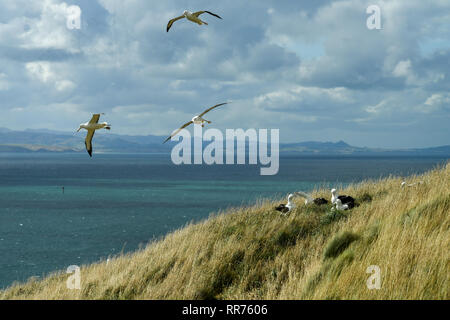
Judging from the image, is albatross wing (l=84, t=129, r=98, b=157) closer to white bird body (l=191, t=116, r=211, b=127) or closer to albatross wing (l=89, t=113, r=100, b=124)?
albatross wing (l=89, t=113, r=100, b=124)

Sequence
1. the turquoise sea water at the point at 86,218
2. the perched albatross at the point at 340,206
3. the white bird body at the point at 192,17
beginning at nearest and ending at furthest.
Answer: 1. the white bird body at the point at 192,17
2. the perched albatross at the point at 340,206
3. the turquoise sea water at the point at 86,218

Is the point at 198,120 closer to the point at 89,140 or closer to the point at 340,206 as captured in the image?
the point at 89,140

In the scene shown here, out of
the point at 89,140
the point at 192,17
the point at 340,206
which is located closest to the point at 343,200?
the point at 340,206

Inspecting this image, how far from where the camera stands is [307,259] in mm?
9156

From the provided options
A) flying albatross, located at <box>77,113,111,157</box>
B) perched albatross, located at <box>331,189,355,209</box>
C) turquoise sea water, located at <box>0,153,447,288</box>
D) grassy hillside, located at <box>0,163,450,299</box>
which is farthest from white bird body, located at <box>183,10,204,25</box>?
turquoise sea water, located at <box>0,153,447,288</box>

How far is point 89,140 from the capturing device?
7172mm

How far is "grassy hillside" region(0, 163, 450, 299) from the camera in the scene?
697cm

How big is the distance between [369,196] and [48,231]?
47.0 metres

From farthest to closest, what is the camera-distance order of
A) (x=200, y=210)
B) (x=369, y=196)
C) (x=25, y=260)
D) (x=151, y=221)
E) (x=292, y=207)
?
(x=200, y=210), (x=151, y=221), (x=25, y=260), (x=369, y=196), (x=292, y=207)

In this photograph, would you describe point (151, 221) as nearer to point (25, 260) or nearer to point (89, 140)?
point (25, 260)

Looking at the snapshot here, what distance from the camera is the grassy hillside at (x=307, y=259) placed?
6969 mm

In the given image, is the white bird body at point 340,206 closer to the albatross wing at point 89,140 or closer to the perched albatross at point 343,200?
the perched albatross at point 343,200

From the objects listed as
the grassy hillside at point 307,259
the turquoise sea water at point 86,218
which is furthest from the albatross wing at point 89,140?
the turquoise sea water at point 86,218
